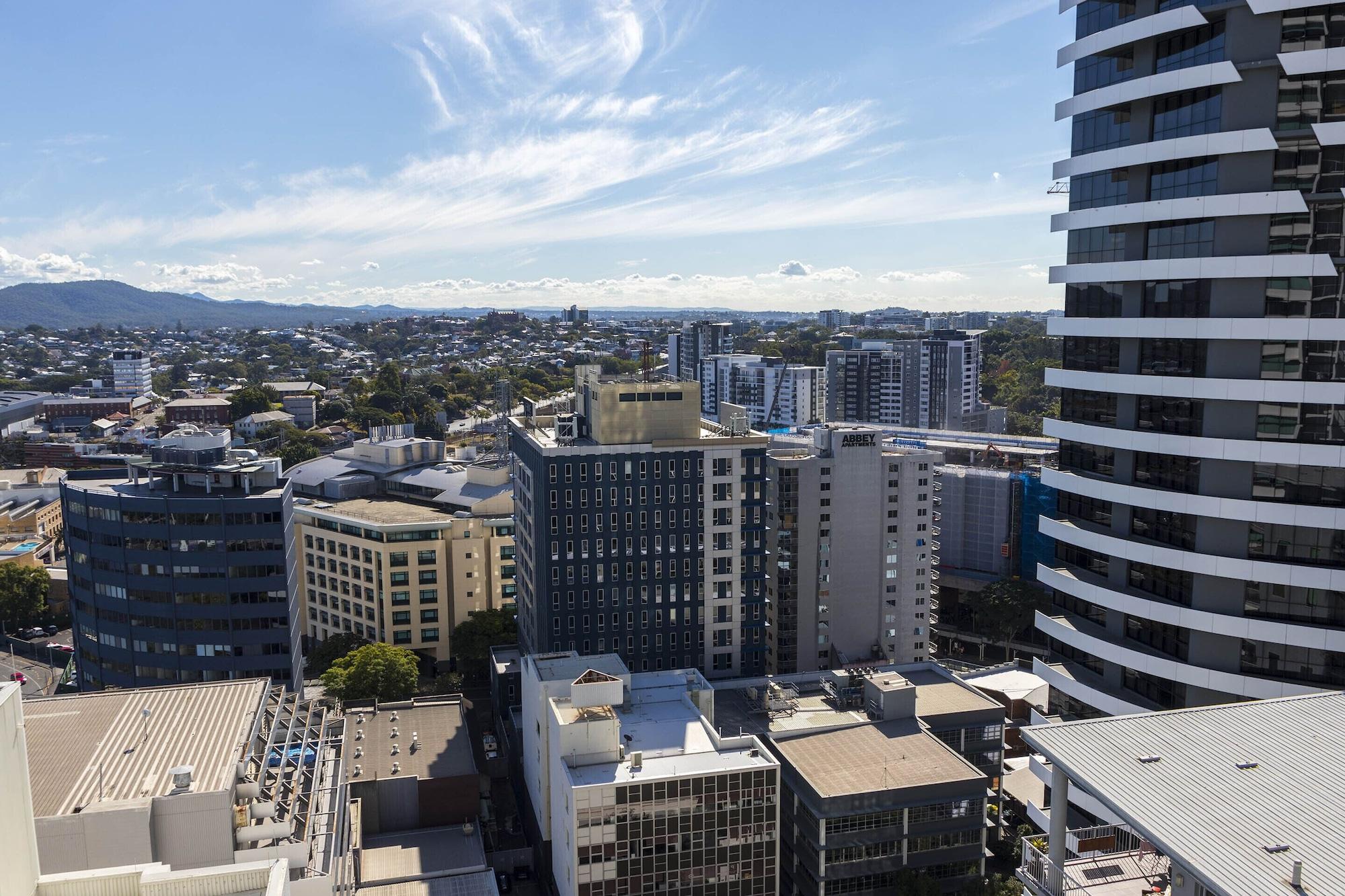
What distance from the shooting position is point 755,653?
84938 mm

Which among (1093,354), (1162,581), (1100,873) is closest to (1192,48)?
(1093,354)

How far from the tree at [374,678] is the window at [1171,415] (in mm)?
66910

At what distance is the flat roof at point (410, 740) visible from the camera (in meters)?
70.6

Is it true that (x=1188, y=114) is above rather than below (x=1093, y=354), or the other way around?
above

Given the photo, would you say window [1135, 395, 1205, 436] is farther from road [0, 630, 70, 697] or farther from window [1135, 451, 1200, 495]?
road [0, 630, 70, 697]

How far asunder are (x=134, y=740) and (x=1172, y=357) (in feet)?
158

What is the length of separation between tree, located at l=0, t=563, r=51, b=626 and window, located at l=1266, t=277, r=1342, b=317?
134351mm

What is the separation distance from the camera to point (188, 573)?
75.1 meters

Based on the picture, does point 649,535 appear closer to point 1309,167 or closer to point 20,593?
point 1309,167

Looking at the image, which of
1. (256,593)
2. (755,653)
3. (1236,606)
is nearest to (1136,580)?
(1236,606)

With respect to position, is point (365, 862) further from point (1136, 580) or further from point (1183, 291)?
point (1183, 291)

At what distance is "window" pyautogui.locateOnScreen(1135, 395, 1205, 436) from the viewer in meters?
41.6

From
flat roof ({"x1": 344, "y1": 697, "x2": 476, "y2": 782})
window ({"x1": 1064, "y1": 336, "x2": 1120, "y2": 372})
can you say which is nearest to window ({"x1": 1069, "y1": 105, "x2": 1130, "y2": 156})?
window ({"x1": 1064, "y1": 336, "x2": 1120, "y2": 372})

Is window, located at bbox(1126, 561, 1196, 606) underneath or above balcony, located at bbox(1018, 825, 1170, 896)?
above
